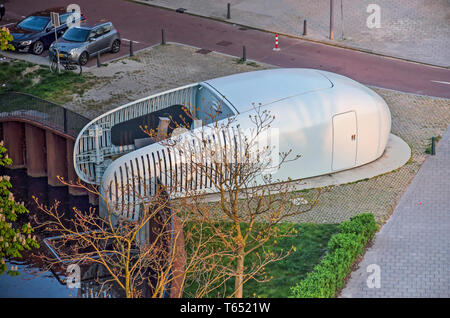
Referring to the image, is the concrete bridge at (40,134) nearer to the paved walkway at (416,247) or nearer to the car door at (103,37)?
the car door at (103,37)

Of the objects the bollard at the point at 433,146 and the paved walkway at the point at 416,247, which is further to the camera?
the bollard at the point at 433,146

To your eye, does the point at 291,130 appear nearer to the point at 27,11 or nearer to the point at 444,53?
the point at 444,53

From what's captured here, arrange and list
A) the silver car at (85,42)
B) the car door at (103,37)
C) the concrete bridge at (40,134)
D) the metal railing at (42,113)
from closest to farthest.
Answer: the metal railing at (42,113) → the concrete bridge at (40,134) → the silver car at (85,42) → the car door at (103,37)

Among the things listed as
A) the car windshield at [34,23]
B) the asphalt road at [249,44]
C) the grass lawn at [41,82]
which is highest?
the car windshield at [34,23]

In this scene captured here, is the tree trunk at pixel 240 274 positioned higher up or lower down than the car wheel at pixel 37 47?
higher up

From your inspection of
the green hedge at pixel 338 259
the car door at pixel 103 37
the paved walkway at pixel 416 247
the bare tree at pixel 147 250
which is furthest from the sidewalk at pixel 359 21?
the bare tree at pixel 147 250

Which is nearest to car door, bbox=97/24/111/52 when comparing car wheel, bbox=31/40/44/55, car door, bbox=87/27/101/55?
car door, bbox=87/27/101/55

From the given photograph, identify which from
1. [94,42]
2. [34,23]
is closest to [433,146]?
[94,42]
